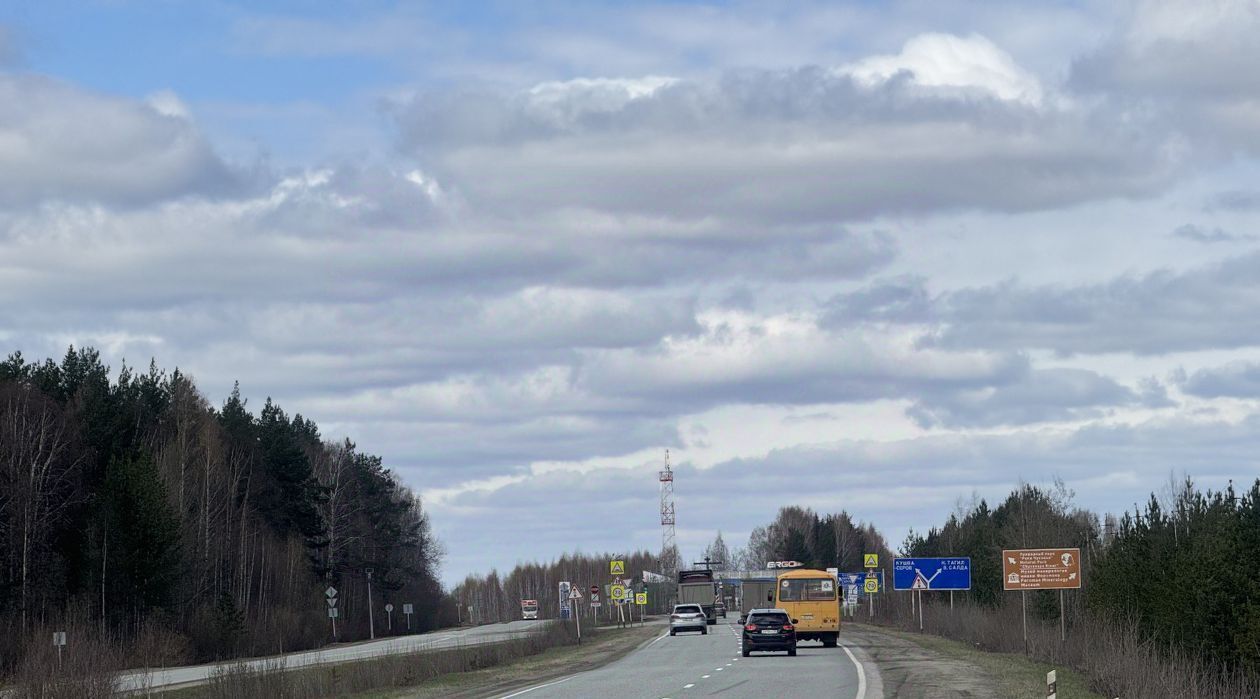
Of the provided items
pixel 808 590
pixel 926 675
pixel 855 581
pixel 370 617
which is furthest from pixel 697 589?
pixel 926 675

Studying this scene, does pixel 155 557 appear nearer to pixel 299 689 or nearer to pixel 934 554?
pixel 299 689

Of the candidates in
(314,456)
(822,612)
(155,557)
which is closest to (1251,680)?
(822,612)

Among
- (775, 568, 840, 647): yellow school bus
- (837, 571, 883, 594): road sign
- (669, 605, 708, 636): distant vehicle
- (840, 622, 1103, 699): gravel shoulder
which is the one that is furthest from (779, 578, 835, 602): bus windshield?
(837, 571, 883, 594): road sign

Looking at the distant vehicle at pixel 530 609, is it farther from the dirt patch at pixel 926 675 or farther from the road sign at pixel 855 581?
the dirt patch at pixel 926 675

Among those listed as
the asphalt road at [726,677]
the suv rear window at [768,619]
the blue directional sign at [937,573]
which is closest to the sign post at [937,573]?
the blue directional sign at [937,573]

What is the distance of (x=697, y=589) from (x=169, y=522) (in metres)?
34.4

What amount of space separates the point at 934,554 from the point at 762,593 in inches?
650

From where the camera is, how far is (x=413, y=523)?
171 metres

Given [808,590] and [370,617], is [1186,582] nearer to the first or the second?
[808,590]

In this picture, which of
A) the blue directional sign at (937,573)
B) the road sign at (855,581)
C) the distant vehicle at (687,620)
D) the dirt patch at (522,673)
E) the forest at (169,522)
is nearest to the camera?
the dirt patch at (522,673)

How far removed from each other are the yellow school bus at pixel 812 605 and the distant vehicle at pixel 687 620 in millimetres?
21377

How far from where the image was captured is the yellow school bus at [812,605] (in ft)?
181

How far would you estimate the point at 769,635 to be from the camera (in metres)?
47.1

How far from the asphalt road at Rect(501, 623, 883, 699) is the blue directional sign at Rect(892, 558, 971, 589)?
45.6ft
